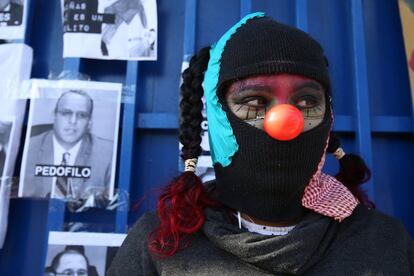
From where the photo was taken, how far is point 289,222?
822 millimetres

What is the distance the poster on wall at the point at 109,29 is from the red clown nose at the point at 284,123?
2.17 feet

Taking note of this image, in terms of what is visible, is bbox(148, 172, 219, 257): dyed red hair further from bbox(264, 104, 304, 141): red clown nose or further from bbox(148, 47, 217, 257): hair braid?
bbox(264, 104, 304, 141): red clown nose

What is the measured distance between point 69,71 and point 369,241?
3.23 ft

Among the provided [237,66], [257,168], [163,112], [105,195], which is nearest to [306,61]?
[237,66]

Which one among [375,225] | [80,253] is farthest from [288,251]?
[80,253]

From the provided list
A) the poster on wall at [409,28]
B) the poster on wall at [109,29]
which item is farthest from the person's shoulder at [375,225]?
the poster on wall at [109,29]

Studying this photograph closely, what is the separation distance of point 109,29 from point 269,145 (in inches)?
30.9

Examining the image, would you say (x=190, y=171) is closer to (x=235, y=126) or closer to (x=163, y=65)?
(x=235, y=126)

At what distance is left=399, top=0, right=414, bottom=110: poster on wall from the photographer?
48.8 inches

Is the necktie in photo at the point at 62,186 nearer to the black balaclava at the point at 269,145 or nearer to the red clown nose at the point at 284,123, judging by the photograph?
the black balaclava at the point at 269,145

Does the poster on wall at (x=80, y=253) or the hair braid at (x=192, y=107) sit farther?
the poster on wall at (x=80, y=253)

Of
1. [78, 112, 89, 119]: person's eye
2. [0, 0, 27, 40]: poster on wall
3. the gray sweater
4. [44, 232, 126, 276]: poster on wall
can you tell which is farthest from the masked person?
[0, 0, 27, 40]: poster on wall

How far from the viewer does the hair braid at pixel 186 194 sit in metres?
0.78

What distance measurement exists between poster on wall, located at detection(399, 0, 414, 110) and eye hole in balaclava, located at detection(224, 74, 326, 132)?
0.63m
